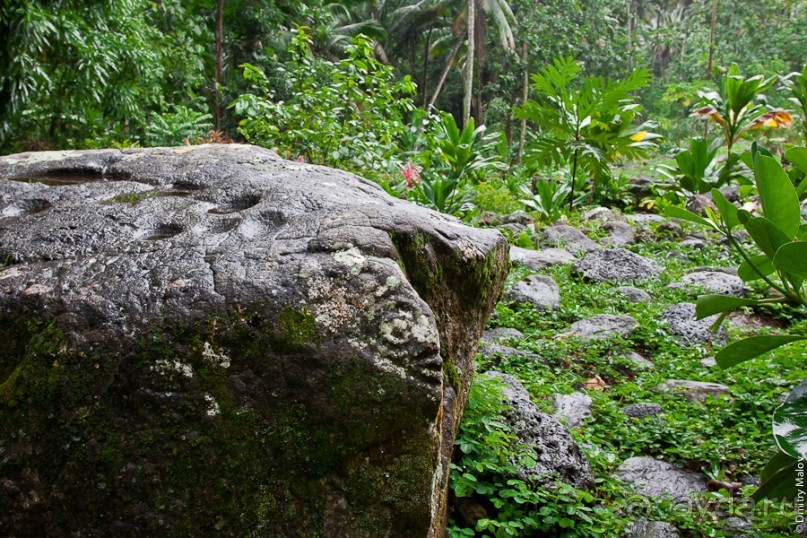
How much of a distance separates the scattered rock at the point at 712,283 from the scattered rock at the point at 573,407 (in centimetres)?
182

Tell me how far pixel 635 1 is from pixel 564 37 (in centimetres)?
1196

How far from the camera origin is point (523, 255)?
5.39m

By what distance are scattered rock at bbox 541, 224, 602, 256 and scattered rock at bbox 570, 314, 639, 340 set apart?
1.70 metres

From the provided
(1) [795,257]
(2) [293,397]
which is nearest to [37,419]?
(2) [293,397]

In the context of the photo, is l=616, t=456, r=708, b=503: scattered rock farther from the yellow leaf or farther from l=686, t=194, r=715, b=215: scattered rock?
the yellow leaf

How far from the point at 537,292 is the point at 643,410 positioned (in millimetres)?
1686

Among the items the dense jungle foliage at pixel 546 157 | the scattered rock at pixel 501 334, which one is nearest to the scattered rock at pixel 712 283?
the dense jungle foliage at pixel 546 157

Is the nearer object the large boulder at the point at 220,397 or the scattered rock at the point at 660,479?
the large boulder at the point at 220,397

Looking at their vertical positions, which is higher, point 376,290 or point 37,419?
point 376,290

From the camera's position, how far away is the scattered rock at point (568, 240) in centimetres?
584

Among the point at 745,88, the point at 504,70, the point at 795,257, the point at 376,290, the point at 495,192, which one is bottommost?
the point at 504,70

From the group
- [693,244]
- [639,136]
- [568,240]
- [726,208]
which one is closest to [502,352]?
Result: [726,208]

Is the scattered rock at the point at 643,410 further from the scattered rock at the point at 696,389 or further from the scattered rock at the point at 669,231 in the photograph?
the scattered rock at the point at 669,231

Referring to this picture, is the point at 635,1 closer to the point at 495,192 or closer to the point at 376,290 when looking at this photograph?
the point at 495,192
